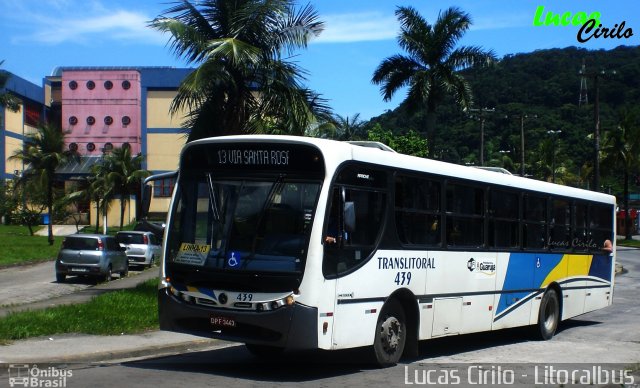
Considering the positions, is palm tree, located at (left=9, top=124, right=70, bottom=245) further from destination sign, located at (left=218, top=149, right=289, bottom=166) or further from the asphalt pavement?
destination sign, located at (left=218, top=149, right=289, bottom=166)

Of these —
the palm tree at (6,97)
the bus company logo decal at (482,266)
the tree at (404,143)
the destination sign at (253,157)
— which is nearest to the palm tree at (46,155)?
the palm tree at (6,97)

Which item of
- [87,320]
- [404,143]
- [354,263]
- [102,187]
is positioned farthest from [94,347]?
[102,187]

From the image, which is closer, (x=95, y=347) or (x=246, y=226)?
(x=246, y=226)

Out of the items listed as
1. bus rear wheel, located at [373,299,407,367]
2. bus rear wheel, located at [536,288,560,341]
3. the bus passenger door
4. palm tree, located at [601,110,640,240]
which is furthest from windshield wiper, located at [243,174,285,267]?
palm tree, located at [601,110,640,240]

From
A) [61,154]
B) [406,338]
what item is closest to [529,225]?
[406,338]

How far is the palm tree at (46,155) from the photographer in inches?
2095

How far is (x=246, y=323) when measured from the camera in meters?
9.85

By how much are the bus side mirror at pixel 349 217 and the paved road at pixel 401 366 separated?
1910 millimetres

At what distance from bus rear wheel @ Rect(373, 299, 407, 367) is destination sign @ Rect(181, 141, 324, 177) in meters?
2.29

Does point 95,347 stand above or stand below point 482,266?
below

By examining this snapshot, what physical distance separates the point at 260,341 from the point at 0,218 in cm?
7722

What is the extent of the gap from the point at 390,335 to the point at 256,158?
10.1ft

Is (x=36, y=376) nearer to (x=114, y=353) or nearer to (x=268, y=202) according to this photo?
(x=114, y=353)

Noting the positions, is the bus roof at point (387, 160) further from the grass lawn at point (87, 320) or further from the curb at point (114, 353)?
the grass lawn at point (87, 320)
